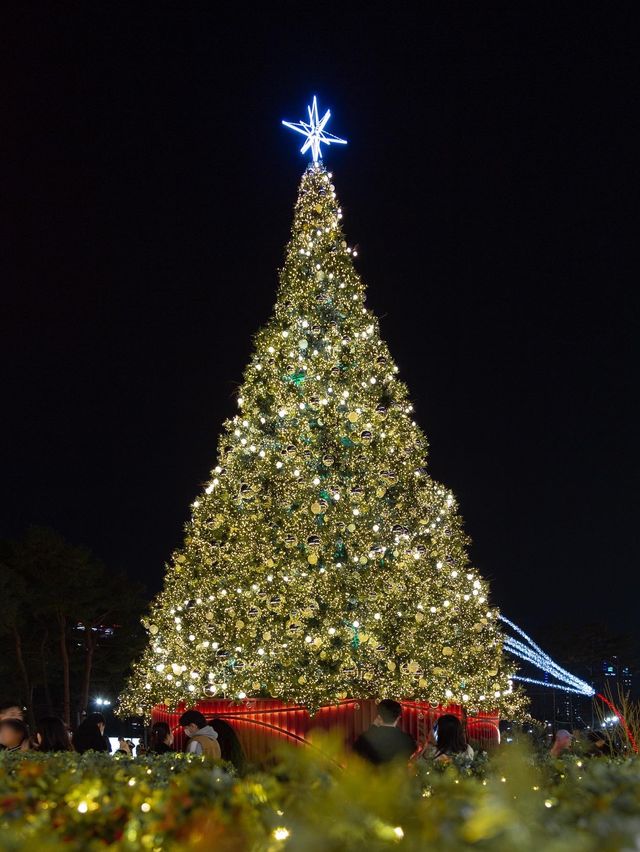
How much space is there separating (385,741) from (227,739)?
390cm

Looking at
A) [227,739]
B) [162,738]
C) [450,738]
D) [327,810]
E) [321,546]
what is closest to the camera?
[327,810]

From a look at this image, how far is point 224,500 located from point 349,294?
12.8ft

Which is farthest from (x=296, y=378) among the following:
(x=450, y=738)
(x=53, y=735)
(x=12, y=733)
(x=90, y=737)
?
(x=12, y=733)

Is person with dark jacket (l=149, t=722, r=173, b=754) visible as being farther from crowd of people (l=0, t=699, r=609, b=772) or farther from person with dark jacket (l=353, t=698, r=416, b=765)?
person with dark jacket (l=353, t=698, r=416, b=765)

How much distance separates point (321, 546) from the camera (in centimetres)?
1332

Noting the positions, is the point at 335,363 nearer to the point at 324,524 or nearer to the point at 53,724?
the point at 324,524

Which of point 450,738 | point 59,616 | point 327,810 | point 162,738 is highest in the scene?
point 59,616

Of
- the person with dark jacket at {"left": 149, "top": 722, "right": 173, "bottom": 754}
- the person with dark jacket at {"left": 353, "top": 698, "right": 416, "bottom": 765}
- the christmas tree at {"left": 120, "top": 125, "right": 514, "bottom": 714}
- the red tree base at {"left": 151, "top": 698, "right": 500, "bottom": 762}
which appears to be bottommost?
the person with dark jacket at {"left": 353, "top": 698, "right": 416, "bottom": 765}

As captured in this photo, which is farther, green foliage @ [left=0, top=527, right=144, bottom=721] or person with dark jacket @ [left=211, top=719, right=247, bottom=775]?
green foliage @ [left=0, top=527, right=144, bottom=721]

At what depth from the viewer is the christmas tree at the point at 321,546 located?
1306cm

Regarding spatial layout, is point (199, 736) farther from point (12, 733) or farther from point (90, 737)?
point (12, 733)

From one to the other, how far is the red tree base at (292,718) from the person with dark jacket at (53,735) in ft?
17.5

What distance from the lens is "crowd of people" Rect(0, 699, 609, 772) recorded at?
5.75m

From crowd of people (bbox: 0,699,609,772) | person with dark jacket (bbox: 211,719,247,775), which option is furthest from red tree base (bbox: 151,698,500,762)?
person with dark jacket (bbox: 211,719,247,775)
